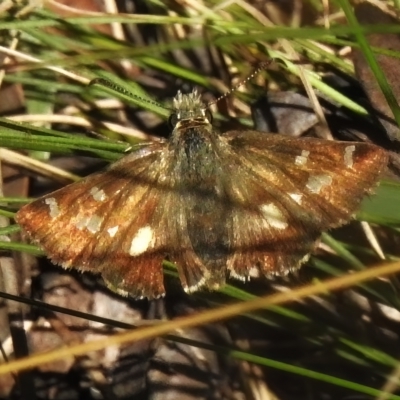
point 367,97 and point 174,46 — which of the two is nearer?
point 174,46

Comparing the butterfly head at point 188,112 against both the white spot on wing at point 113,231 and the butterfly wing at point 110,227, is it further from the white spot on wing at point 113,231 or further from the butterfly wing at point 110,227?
the white spot on wing at point 113,231

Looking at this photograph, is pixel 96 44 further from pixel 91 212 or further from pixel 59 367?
pixel 59 367

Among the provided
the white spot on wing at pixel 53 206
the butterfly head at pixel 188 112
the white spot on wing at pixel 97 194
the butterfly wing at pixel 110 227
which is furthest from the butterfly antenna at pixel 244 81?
the white spot on wing at pixel 53 206

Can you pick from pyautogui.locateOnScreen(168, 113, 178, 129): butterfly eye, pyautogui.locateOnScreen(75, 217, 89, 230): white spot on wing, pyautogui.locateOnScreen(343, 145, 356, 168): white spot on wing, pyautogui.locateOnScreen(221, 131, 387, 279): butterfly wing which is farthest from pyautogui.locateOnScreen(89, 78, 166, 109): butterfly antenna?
pyautogui.locateOnScreen(343, 145, 356, 168): white spot on wing

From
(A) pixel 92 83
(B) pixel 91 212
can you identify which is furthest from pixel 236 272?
(A) pixel 92 83

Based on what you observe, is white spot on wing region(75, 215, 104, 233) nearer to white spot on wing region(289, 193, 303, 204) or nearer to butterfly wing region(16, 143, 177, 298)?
butterfly wing region(16, 143, 177, 298)

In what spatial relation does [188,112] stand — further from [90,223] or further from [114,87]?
[90,223]
